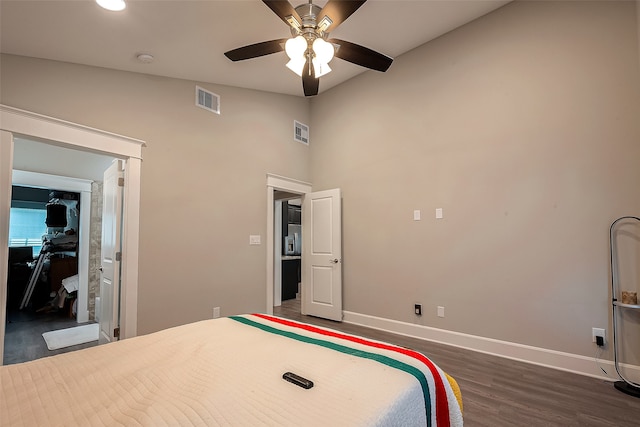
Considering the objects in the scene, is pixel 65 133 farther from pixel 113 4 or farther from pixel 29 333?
pixel 29 333

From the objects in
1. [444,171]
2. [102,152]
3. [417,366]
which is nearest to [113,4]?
[102,152]

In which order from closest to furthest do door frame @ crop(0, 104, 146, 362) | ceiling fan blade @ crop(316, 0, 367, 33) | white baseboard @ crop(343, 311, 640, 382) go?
ceiling fan blade @ crop(316, 0, 367, 33) → door frame @ crop(0, 104, 146, 362) → white baseboard @ crop(343, 311, 640, 382)

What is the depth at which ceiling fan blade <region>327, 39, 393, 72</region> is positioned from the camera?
2309 millimetres

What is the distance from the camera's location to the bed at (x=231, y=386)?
3.02 ft

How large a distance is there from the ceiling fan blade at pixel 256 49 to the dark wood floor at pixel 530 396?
10.0 feet

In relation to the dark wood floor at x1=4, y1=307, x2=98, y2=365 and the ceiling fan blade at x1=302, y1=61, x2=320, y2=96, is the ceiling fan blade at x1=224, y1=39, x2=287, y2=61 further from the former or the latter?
the dark wood floor at x1=4, y1=307, x2=98, y2=365

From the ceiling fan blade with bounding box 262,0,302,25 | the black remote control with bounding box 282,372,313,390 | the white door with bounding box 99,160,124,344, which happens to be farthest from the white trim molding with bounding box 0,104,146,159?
the black remote control with bounding box 282,372,313,390

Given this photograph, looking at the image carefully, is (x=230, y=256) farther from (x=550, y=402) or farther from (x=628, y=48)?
(x=628, y=48)

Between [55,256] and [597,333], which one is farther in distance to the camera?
[55,256]

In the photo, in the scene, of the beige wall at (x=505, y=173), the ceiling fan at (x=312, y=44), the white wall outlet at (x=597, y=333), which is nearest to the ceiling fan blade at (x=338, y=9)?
the ceiling fan at (x=312, y=44)

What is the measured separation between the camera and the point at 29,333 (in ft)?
13.0

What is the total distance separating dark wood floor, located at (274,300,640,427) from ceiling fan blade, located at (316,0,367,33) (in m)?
2.87

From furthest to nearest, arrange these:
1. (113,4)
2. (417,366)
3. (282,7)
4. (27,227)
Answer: (27,227) → (113,4) → (282,7) → (417,366)

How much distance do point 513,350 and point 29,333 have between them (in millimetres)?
5931
